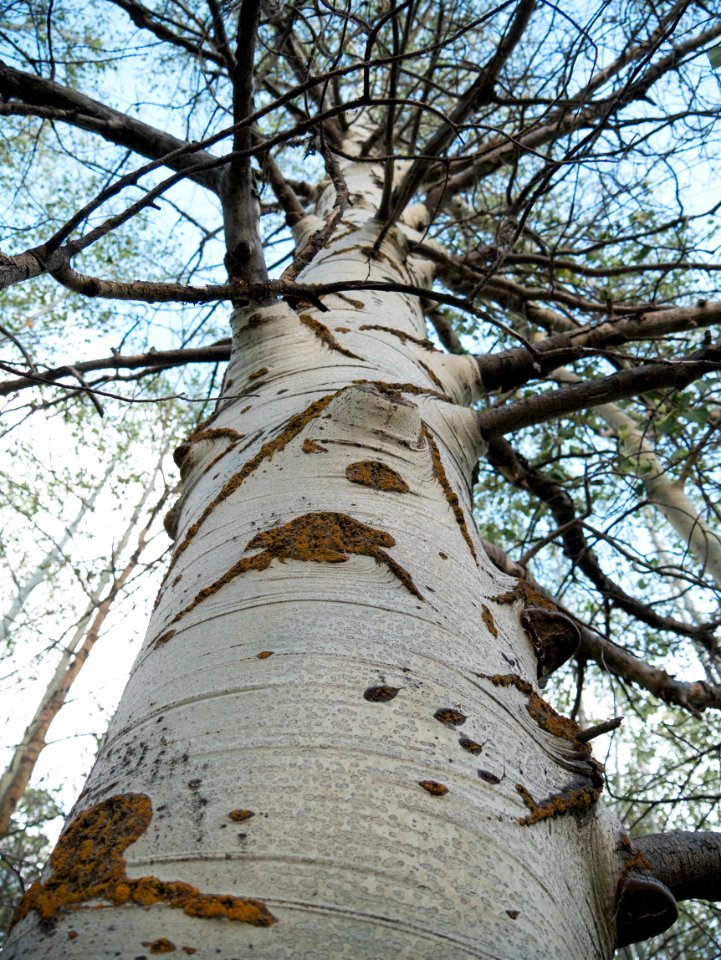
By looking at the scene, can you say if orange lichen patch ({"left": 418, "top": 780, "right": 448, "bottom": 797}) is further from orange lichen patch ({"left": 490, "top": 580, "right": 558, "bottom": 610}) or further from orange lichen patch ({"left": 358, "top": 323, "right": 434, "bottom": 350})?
orange lichen patch ({"left": 358, "top": 323, "right": 434, "bottom": 350})

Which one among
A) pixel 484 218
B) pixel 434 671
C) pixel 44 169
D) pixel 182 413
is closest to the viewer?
pixel 434 671

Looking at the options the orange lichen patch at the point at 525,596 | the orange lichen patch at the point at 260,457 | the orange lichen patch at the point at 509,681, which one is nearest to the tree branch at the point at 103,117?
the orange lichen patch at the point at 260,457

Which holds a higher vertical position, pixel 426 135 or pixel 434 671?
pixel 426 135

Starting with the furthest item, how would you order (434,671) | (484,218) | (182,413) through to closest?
(182,413), (484,218), (434,671)

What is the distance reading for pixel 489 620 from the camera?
101 centimetres

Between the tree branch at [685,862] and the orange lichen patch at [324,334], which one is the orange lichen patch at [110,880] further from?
the orange lichen patch at [324,334]

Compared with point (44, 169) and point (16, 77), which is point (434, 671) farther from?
point (44, 169)

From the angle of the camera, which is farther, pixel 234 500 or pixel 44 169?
pixel 44 169

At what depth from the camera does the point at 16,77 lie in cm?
203

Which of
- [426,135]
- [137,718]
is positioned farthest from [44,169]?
[137,718]

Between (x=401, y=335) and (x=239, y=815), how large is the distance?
61.3 inches

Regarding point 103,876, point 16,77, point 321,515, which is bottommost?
point 103,876

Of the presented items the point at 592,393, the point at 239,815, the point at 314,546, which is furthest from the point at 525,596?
the point at 592,393

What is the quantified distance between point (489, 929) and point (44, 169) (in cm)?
698
